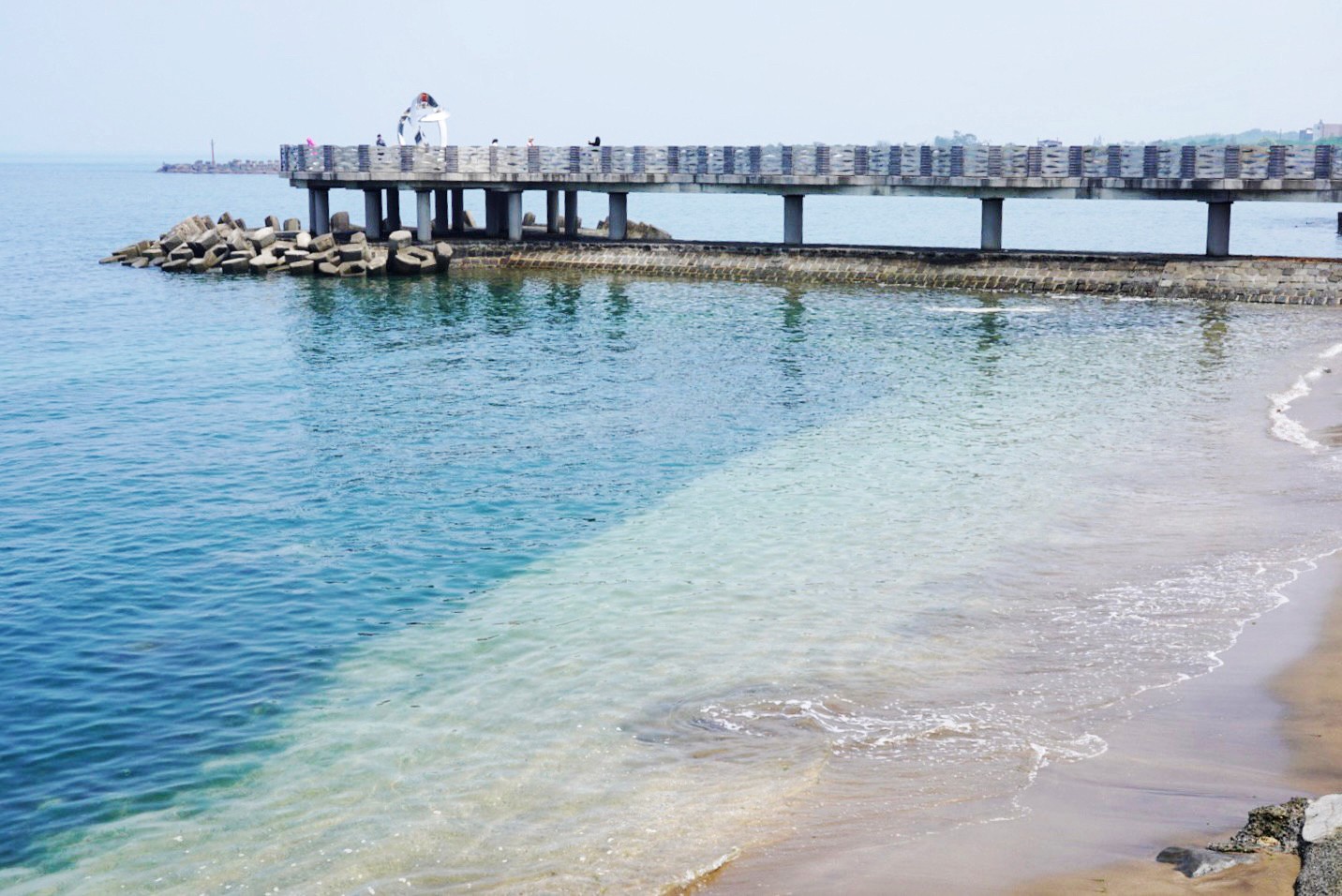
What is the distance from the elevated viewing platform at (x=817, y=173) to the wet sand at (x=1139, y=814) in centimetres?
3412

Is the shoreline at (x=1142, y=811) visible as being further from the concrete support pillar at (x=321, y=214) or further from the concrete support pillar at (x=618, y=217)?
the concrete support pillar at (x=321, y=214)

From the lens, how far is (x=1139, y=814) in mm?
9219

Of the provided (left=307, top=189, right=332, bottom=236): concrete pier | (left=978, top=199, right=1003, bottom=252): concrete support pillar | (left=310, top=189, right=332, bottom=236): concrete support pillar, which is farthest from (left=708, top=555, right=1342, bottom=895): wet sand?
(left=310, top=189, right=332, bottom=236): concrete support pillar

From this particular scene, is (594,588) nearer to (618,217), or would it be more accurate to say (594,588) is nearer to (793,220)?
(793,220)

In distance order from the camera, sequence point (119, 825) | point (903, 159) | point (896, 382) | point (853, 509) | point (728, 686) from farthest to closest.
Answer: point (903, 159)
point (896, 382)
point (853, 509)
point (728, 686)
point (119, 825)

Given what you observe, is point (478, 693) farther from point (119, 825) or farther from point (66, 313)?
point (66, 313)

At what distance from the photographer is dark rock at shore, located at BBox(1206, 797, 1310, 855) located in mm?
8141

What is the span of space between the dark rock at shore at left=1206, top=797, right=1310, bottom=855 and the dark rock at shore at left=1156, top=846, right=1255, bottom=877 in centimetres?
12

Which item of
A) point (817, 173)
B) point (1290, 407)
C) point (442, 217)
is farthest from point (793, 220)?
point (1290, 407)

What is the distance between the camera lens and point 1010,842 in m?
8.94

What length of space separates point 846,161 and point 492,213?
17.3m

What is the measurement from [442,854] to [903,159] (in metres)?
43.7

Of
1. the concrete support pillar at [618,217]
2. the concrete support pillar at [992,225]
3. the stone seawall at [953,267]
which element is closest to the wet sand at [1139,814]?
the stone seawall at [953,267]

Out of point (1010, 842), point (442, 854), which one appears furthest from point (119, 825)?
point (1010, 842)
